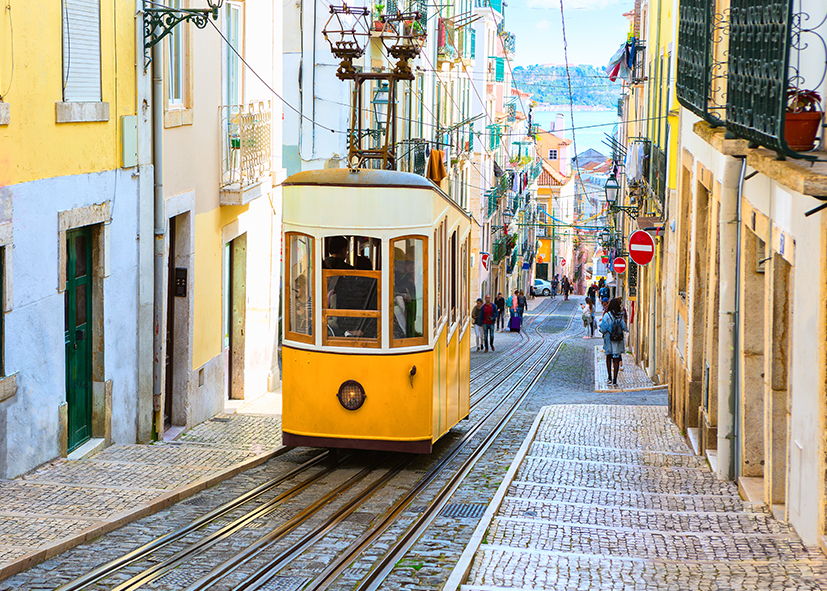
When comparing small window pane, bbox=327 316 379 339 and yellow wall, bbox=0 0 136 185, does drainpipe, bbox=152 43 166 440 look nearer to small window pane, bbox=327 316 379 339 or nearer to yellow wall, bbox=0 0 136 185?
yellow wall, bbox=0 0 136 185

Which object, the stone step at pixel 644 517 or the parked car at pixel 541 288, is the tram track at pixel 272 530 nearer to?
the stone step at pixel 644 517

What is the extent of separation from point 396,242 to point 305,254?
2.80 feet

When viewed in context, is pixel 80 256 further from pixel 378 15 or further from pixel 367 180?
pixel 378 15

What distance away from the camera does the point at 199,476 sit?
29.0 ft

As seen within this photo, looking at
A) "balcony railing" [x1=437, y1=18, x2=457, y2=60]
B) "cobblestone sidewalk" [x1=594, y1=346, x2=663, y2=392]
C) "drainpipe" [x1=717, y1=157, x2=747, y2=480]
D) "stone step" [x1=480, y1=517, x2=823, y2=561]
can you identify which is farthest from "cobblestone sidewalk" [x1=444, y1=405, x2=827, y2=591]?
"balcony railing" [x1=437, y1=18, x2=457, y2=60]

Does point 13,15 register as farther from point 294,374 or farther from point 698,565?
point 698,565

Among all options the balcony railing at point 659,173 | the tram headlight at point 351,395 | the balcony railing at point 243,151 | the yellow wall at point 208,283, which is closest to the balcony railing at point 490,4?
the balcony railing at point 659,173

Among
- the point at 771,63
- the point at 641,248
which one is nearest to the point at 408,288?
the point at 771,63

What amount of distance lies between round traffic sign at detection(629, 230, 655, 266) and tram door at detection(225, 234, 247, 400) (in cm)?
780

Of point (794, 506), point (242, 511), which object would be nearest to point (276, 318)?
point (242, 511)

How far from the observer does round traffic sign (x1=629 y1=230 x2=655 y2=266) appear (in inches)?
759

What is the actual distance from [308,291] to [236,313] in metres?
5.91

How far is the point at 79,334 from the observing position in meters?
9.66

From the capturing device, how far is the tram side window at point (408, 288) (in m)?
9.33
